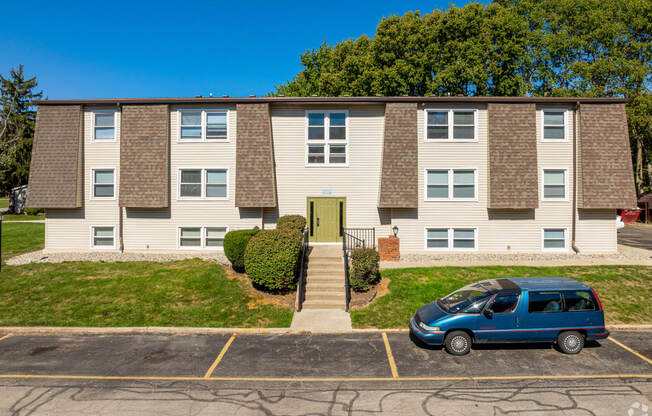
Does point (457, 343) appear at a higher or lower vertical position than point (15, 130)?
lower

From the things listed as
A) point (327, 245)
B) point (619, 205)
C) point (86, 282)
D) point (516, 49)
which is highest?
point (516, 49)

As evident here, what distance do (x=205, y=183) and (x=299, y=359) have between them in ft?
38.1

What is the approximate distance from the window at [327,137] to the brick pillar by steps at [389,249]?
14.7 feet

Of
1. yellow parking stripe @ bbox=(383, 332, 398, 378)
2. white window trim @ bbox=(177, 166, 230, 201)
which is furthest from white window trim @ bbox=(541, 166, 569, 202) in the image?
white window trim @ bbox=(177, 166, 230, 201)

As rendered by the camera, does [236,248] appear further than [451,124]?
No

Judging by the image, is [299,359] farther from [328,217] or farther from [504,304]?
[328,217]

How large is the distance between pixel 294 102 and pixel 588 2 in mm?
34849

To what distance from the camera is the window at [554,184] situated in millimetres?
17469

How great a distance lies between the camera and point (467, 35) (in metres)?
32.5

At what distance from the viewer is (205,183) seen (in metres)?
17.8

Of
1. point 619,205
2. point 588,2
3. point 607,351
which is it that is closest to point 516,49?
point 588,2

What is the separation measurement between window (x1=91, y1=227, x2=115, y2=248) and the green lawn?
535 inches

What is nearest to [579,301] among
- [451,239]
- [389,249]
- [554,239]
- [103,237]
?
[389,249]

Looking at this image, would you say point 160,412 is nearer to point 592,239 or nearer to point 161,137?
point 161,137
